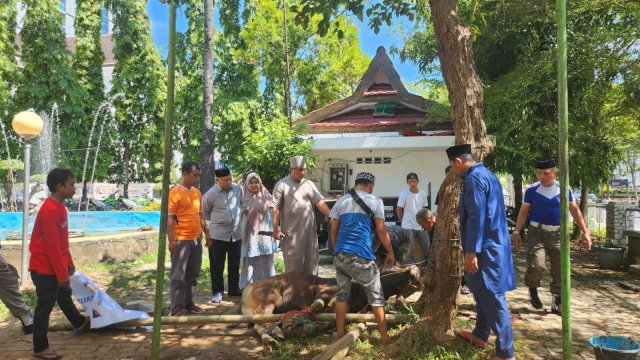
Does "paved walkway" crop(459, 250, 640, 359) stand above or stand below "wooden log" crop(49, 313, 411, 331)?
below

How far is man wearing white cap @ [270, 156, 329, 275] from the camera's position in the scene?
5.71m

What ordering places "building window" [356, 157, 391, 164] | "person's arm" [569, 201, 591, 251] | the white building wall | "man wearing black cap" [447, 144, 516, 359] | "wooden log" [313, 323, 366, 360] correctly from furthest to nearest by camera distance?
1. "building window" [356, 157, 391, 164]
2. the white building wall
3. "person's arm" [569, 201, 591, 251]
4. "wooden log" [313, 323, 366, 360]
5. "man wearing black cap" [447, 144, 516, 359]

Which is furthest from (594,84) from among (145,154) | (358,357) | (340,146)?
(145,154)

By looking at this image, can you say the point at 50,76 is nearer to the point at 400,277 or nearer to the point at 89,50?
the point at 89,50

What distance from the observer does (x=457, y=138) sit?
172 inches

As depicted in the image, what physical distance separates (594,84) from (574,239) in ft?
16.1

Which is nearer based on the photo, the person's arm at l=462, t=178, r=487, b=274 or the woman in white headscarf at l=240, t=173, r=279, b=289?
the person's arm at l=462, t=178, r=487, b=274

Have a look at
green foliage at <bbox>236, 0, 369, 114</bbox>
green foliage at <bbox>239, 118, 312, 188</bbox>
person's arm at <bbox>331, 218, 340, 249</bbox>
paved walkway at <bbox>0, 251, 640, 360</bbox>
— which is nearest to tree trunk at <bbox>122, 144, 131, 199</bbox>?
green foliage at <bbox>236, 0, 369, 114</bbox>

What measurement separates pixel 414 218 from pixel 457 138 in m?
2.71

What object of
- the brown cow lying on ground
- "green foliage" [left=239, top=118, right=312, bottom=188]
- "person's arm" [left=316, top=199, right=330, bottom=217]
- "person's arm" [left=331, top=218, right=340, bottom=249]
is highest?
"green foliage" [left=239, top=118, right=312, bottom=188]

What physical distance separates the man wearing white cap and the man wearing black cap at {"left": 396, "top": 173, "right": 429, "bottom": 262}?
178 centimetres

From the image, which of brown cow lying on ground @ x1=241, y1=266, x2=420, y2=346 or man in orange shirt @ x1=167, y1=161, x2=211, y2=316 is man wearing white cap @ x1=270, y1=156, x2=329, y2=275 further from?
man in orange shirt @ x1=167, y1=161, x2=211, y2=316

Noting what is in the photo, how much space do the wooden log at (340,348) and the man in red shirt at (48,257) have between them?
246 cm

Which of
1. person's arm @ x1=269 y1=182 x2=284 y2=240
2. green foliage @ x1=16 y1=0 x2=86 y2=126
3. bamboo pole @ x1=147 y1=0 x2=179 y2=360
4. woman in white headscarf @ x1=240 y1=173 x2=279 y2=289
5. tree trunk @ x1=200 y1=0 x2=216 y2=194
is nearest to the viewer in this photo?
bamboo pole @ x1=147 y1=0 x2=179 y2=360
